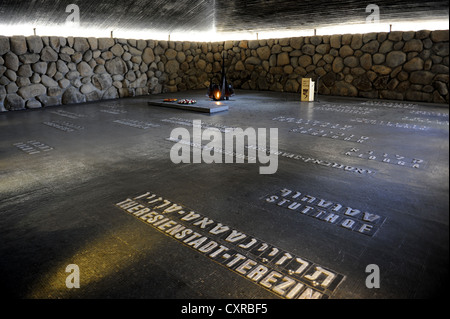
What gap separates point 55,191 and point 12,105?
6615 millimetres

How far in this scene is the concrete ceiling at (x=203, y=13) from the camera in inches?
312

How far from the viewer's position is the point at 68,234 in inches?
95.7

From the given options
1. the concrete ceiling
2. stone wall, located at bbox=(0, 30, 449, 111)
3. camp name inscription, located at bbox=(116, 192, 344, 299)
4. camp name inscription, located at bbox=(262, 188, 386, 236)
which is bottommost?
camp name inscription, located at bbox=(116, 192, 344, 299)

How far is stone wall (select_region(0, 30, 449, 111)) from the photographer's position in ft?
28.6

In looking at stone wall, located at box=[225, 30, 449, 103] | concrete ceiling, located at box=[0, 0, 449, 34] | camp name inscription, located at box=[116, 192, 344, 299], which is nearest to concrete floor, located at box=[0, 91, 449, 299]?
camp name inscription, located at box=[116, 192, 344, 299]

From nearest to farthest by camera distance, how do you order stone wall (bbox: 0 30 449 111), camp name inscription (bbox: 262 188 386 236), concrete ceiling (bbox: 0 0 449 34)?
camp name inscription (bbox: 262 188 386 236), concrete ceiling (bbox: 0 0 449 34), stone wall (bbox: 0 30 449 111)

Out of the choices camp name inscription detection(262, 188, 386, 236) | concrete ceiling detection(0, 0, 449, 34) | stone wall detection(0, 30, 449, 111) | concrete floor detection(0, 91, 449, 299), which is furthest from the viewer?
stone wall detection(0, 30, 449, 111)

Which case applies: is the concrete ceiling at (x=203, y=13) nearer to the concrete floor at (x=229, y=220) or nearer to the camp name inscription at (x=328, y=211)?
the concrete floor at (x=229, y=220)

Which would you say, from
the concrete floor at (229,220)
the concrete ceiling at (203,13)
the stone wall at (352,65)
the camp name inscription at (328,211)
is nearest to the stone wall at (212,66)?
the stone wall at (352,65)

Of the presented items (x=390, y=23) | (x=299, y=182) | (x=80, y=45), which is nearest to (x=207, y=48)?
(x=80, y=45)

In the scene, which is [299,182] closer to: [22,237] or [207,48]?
[22,237]

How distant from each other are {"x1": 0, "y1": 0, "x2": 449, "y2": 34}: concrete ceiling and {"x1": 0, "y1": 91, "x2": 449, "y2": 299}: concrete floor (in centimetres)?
426

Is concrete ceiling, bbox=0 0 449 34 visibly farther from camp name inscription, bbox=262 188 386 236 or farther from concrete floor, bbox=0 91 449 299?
camp name inscription, bbox=262 188 386 236

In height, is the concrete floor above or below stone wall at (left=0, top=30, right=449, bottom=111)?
below
